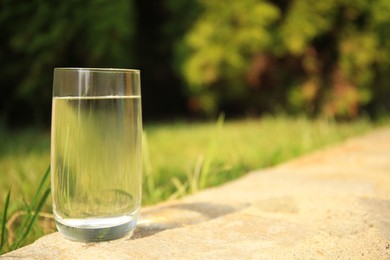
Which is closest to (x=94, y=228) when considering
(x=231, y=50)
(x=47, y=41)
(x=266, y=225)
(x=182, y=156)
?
(x=266, y=225)

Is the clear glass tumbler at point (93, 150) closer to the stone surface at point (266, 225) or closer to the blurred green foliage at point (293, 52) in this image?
the stone surface at point (266, 225)

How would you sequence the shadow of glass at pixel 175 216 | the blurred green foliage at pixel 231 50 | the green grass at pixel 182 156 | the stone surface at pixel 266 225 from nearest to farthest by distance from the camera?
1. the stone surface at pixel 266 225
2. the shadow of glass at pixel 175 216
3. the green grass at pixel 182 156
4. the blurred green foliage at pixel 231 50

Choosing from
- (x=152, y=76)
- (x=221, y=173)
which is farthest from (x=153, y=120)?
(x=221, y=173)

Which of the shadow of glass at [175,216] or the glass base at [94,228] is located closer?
the glass base at [94,228]

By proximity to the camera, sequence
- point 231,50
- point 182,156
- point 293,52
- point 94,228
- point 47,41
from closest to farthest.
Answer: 1. point 94,228
2. point 182,156
3. point 47,41
4. point 231,50
5. point 293,52

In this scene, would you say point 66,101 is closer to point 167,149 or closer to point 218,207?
point 218,207

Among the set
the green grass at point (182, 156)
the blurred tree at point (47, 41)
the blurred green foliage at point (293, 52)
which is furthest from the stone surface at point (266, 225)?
the blurred green foliage at point (293, 52)

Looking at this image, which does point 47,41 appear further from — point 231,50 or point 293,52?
point 293,52
